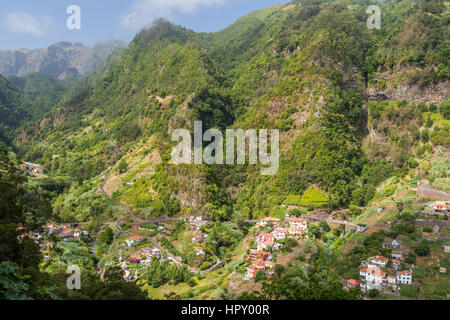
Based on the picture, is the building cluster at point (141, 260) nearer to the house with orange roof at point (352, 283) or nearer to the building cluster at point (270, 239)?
the building cluster at point (270, 239)

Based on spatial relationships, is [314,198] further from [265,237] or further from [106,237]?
[106,237]

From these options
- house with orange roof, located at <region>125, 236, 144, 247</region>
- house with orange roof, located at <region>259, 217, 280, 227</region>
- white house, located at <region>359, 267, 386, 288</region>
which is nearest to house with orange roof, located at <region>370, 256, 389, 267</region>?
white house, located at <region>359, 267, 386, 288</region>

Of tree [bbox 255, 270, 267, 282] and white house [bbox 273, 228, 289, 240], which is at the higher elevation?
white house [bbox 273, 228, 289, 240]

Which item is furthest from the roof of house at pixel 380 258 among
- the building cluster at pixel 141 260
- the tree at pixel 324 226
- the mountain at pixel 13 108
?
the mountain at pixel 13 108

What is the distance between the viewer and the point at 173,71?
95.2 m

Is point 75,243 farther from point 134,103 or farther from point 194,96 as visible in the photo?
point 134,103

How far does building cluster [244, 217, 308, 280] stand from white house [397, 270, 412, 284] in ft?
38.1

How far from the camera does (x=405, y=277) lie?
27.3 m

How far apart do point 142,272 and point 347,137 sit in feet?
140

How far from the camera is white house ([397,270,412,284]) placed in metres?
27.1

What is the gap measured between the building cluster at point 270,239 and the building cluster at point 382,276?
8.55 metres

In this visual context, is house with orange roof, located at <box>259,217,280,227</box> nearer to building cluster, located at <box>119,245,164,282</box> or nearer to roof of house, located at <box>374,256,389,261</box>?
building cluster, located at <box>119,245,164,282</box>

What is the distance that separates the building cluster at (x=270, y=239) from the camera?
105 ft
